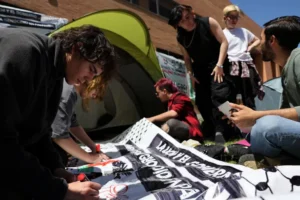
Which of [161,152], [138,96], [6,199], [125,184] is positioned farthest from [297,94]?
[138,96]

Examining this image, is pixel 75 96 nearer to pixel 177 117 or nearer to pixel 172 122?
pixel 172 122

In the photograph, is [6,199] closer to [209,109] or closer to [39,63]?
[39,63]

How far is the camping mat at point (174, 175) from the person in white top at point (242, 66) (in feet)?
2.74

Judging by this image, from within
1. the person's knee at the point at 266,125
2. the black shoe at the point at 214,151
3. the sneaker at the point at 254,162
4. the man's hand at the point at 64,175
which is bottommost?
the black shoe at the point at 214,151

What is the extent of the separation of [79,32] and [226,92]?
1.85 m

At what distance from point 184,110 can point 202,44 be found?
526 mm

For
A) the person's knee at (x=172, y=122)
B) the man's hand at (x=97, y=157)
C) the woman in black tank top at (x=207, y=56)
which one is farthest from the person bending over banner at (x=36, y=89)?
the woman in black tank top at (x=207, y=56)

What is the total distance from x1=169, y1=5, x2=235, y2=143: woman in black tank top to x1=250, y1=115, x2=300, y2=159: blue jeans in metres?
1.19

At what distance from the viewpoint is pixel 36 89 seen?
0.90 meters

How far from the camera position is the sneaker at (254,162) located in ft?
4.96

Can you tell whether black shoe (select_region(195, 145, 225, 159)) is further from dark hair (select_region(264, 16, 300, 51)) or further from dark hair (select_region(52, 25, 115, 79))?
dark hair (select_region(52, 25, 115, 79))

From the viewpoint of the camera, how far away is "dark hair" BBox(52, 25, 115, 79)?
3.25 feet

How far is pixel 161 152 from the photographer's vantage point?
6.89ft

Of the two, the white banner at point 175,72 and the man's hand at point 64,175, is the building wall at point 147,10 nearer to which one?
the white banner at point 175,72
